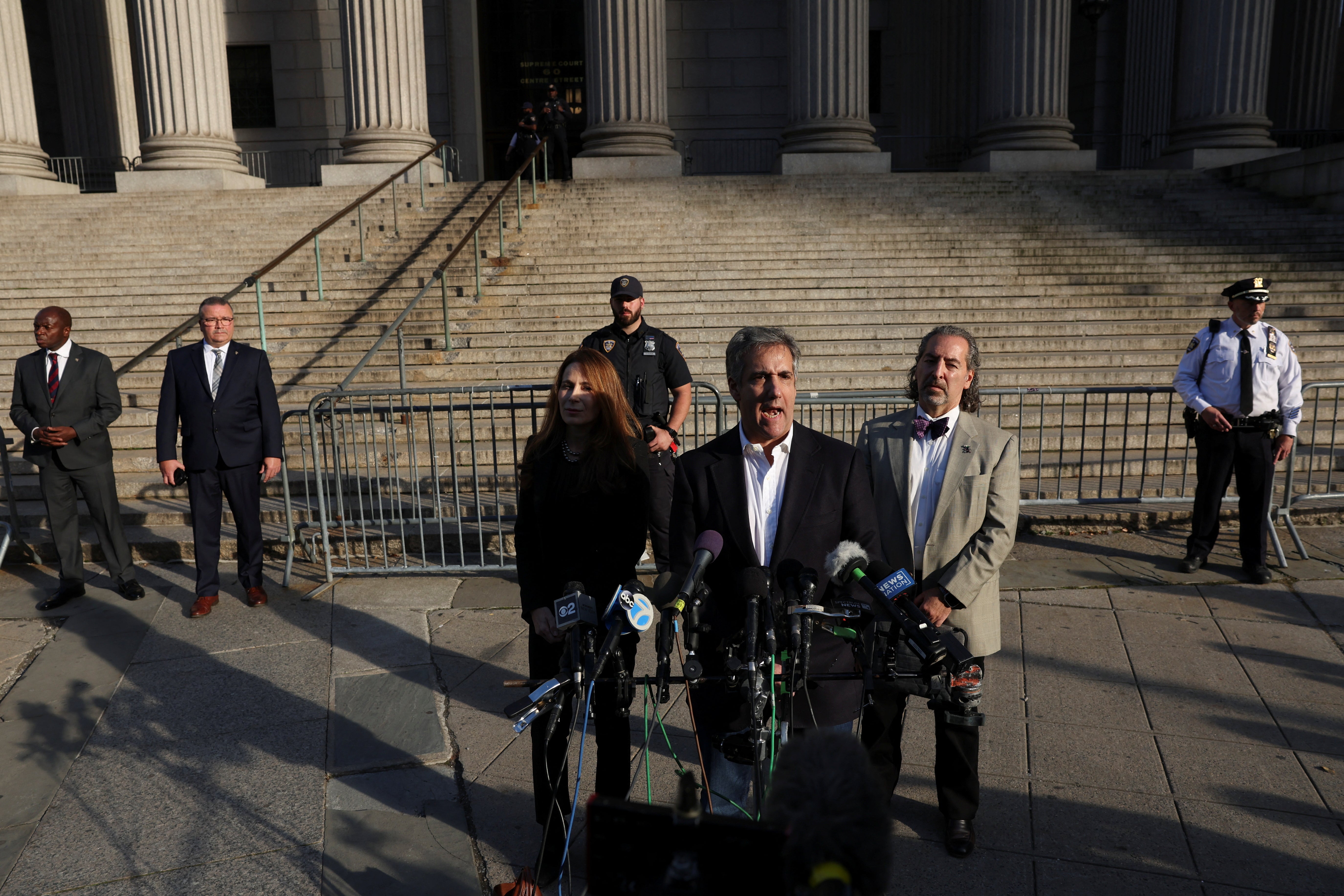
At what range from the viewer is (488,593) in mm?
6477

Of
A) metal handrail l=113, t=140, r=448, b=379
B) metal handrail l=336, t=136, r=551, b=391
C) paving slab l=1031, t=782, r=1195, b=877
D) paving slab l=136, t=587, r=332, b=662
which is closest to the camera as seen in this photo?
paving slab l=1031, t=782, r=1195, b=877

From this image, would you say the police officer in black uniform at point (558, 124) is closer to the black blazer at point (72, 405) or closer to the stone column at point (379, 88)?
the stone column at point (379, 88)

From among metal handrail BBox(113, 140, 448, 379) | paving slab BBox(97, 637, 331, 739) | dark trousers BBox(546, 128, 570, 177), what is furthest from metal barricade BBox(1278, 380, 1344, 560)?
dark trousers BBox(546, 128, 570, 177)

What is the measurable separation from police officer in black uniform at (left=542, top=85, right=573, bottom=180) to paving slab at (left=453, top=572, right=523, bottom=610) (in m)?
12.7

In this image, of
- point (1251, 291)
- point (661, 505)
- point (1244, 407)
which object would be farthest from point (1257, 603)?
point (661, 505)

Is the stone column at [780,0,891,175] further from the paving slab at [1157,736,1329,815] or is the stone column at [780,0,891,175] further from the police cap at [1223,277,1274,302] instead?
the paving slab at [1157,736,1329,815]

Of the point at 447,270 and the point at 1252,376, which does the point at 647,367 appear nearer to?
the point at 1252,376

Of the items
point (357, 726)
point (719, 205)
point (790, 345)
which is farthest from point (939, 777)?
point (719, 205)

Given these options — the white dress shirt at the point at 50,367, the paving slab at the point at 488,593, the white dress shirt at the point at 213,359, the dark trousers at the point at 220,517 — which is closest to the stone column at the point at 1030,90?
the paving slab at the point at 488,593

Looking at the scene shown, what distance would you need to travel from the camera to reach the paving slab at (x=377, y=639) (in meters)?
5.32

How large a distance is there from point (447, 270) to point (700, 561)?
38.7 feet

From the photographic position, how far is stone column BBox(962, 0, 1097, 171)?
18.1 meters

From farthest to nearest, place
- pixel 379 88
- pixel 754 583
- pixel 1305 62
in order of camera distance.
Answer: pixel 1305 62 < pixel 379 88 < pixel 754 583

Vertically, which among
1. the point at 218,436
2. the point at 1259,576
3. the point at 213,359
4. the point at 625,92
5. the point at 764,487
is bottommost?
the point at 1259,576
